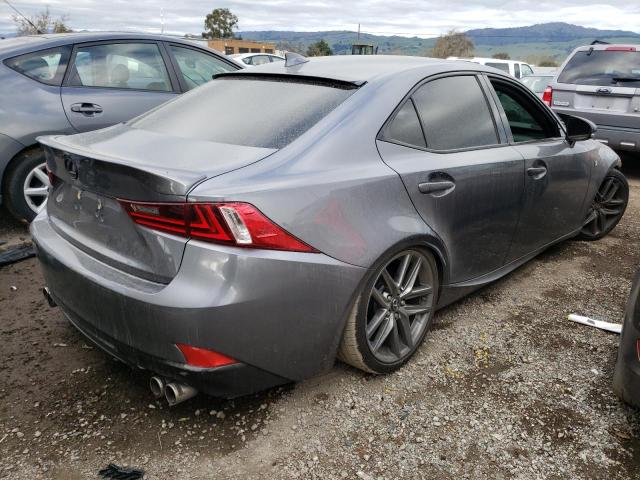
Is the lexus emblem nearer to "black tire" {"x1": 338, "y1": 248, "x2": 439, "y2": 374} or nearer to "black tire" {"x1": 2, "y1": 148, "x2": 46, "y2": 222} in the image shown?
"black tire" {"x1": 338, "y1": 248, "x2": 439, "y2": 374}

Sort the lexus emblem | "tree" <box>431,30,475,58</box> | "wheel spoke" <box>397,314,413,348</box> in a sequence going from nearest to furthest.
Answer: the lexus emblem, "wheel spoke" <box>397,314,413,348</box>, "tree" <box>431,30,475,58</box>

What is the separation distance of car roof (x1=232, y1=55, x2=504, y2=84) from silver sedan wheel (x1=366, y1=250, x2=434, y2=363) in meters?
0.89

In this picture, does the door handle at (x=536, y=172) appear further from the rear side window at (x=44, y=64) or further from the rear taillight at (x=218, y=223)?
the rear side window at (x=44, y=64)

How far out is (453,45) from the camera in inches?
2416

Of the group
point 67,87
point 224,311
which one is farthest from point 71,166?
point 67,87

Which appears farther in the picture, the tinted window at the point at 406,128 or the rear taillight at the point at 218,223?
the tinted window at the point at 406,128

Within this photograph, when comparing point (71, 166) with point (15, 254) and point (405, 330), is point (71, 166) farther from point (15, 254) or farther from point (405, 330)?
point (15, 254)

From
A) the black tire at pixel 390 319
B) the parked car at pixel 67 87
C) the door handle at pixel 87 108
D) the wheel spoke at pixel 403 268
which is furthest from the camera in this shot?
the door handle at pixel 87 108

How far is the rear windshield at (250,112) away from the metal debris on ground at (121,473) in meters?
1.34

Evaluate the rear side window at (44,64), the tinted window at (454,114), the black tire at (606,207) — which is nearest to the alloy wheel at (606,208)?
the black tire at (606,207)

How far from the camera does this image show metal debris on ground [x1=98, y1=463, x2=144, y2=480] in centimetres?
194

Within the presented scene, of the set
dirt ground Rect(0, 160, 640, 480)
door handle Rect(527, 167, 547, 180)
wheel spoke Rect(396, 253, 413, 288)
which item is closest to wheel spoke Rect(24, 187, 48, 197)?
dirt ground Rect(0, 160, 640, 480)

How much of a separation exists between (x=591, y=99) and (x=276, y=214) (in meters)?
6.48

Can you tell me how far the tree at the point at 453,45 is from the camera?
194ft
